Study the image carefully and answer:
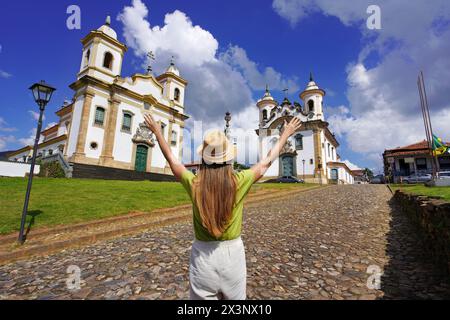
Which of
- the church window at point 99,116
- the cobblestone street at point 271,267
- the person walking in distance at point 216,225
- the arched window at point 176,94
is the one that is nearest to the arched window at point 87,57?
the church window at point 99,116

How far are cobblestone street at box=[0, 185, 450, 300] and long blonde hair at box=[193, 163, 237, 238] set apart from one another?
209 cm

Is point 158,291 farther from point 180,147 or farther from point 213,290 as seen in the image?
point 180,147

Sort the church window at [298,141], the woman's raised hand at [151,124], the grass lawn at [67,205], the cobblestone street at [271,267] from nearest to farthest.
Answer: the woman's raised hand at [151,124]
the cobblestone street at [271,267]
the grass lawn at [67,205]
the church window at [298,141]

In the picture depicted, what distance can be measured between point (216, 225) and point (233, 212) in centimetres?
17

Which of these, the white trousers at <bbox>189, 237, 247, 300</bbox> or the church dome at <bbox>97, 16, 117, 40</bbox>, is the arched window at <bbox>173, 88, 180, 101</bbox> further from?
the white trousers at <bbox>189, 237, 247, 300</bbox>

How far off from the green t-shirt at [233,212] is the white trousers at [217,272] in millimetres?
47

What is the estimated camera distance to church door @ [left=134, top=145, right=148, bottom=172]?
91.0 ft

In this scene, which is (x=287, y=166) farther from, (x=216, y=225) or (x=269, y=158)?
(x=216, y=225)

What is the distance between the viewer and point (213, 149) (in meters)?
1.81

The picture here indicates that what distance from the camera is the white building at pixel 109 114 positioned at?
947 inches

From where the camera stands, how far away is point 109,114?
1019 inches

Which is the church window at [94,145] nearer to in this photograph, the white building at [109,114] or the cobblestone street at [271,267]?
the white building at [109,114]

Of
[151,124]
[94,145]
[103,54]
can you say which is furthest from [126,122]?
[151,124]
